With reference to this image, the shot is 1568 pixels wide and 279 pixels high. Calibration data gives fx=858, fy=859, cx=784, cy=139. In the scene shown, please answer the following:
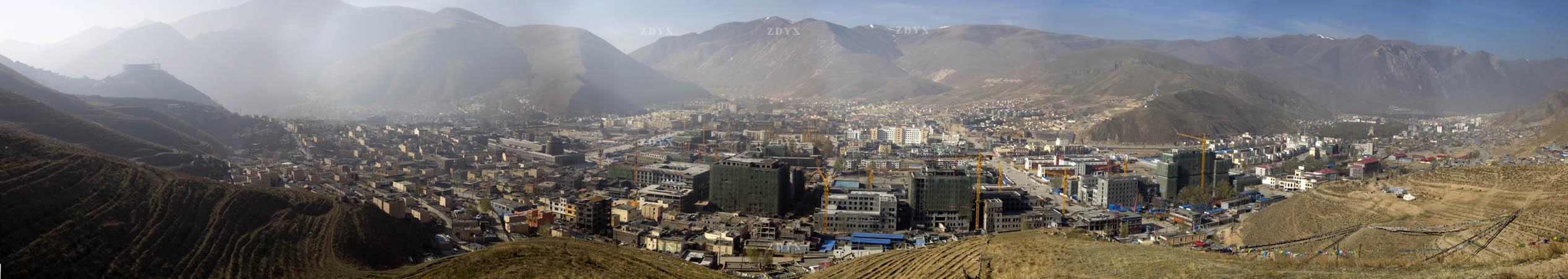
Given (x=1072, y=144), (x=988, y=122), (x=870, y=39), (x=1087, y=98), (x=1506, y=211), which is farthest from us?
(x=870, y=39)

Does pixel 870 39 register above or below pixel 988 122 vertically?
above

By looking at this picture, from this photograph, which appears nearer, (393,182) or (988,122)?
(393,182)

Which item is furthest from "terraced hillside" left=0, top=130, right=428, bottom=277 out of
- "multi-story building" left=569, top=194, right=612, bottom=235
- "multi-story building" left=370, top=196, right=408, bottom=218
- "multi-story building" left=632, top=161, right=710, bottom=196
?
"multi-story building" left=632, top=161, right=710, bottom=196

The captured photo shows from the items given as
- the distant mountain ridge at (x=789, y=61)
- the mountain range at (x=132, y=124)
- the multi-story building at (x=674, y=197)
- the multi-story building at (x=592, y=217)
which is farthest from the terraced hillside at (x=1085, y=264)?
the distant mountain ridge at (x=789, y=61)

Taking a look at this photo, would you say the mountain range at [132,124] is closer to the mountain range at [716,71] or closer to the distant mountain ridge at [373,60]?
the mountain range at [716,71]

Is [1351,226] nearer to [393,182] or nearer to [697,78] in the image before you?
[393,182]

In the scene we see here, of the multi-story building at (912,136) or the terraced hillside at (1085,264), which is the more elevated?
the terraced hillside at (1085,264)

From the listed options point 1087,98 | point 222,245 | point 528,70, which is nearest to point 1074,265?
point 222,245
